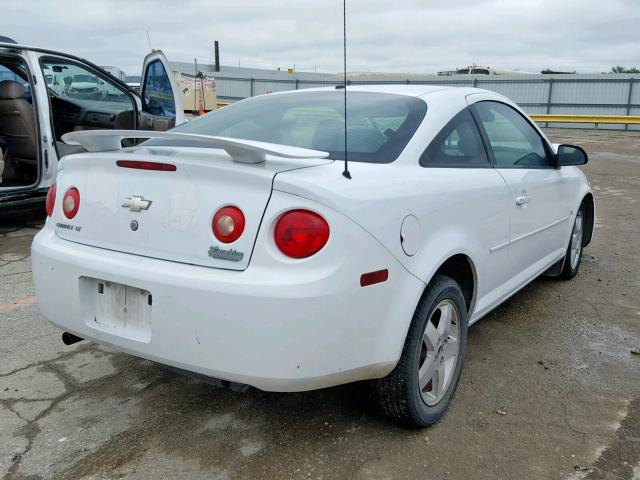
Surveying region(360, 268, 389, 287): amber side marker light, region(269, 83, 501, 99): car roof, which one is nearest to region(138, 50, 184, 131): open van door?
region(269, 83, 501, 99): car roof

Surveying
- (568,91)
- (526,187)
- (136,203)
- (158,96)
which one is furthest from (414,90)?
(568,91)

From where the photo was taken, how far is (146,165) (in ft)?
7.60

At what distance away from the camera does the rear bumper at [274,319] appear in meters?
1.98

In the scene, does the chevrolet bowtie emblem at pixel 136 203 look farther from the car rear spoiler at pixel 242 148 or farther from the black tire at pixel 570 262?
the black tire at pixel 570 262

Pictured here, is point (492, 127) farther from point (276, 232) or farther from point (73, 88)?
point (73, 88)

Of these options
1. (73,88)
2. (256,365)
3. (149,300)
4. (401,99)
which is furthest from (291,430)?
(73,88)

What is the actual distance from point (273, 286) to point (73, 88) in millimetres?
5688

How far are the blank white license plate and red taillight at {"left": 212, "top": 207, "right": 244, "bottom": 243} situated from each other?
366mm

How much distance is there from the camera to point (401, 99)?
9.70 feet

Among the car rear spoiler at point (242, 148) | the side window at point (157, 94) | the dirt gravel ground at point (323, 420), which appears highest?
the side window at point (157, 94)

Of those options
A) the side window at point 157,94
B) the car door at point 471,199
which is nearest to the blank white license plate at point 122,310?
the car door at point 471,199

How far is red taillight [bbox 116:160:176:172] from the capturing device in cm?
226

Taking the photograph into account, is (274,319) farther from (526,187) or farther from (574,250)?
(574,250)

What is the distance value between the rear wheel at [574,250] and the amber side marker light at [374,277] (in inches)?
110
